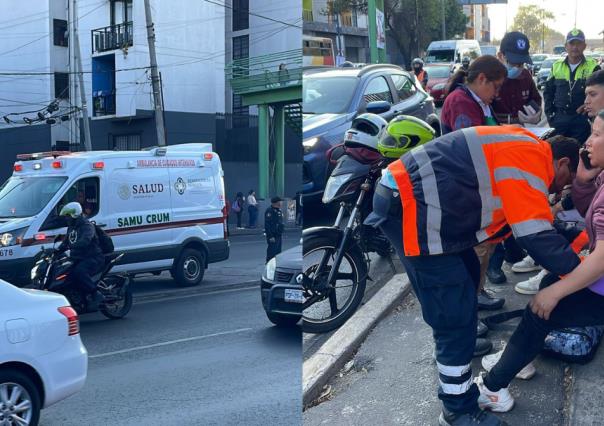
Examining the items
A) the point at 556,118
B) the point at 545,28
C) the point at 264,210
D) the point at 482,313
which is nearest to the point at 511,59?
the point at 545,28

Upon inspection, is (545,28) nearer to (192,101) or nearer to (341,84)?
(341,84)

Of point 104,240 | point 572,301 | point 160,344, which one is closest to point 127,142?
point 104,240

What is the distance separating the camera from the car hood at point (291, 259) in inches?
36.4

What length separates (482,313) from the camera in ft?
3.77

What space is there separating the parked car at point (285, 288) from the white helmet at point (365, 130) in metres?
0.20

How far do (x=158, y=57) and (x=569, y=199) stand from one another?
78 cm

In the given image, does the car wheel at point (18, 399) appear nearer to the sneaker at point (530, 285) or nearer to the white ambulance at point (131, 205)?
the white ambulance at point (131, 205)

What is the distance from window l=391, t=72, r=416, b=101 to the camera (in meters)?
1.10

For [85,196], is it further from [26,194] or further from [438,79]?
[438,79]

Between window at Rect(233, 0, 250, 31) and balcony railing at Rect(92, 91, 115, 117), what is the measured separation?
0.37 metres

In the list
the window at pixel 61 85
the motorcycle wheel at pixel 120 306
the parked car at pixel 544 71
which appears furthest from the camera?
the parked car at pixel 544 71

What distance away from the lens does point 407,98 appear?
3.75 ft

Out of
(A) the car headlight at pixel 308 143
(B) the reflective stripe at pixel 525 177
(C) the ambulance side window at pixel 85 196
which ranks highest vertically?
(A) the car headlight at pixel 308 143

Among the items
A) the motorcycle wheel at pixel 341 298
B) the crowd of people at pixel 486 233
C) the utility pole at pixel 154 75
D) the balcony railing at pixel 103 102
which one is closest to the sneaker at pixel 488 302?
the crowd of people at pixel 486 233
